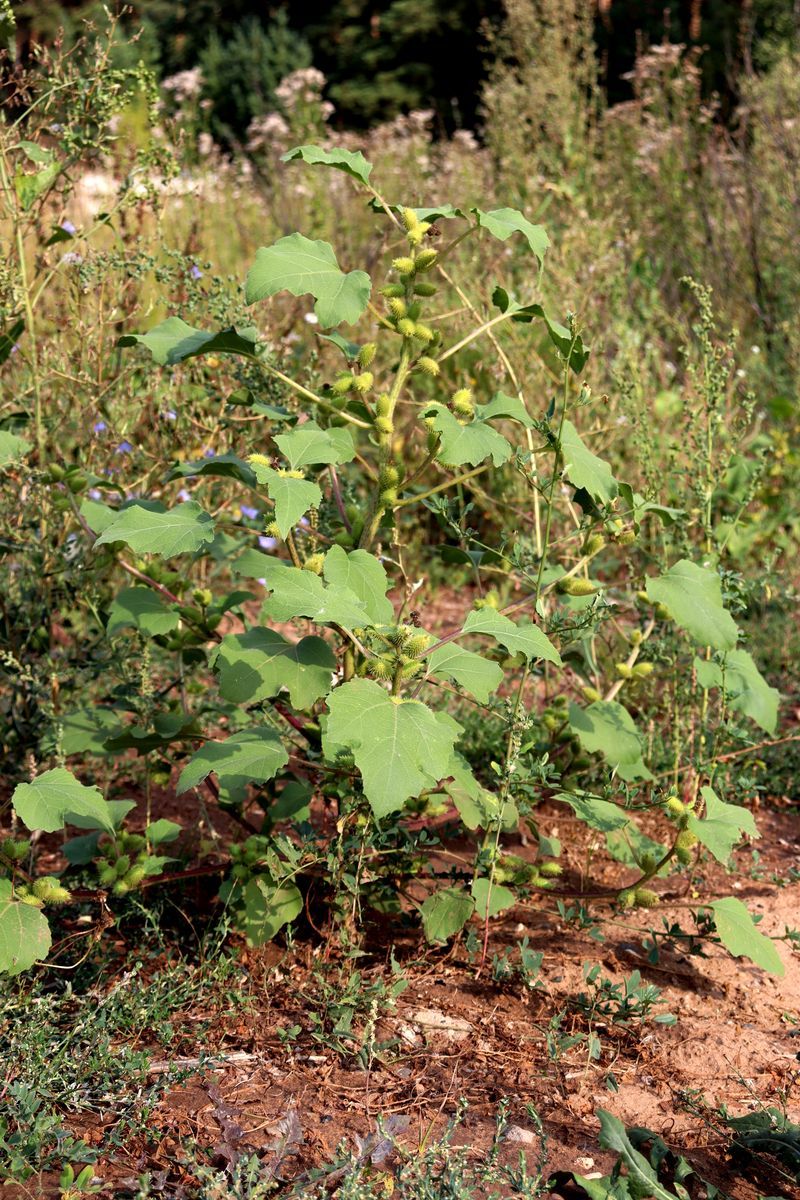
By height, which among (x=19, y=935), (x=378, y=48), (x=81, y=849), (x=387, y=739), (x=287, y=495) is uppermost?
(x=287, y=495)

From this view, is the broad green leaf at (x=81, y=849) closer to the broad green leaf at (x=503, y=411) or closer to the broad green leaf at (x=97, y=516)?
the broad green leaf at (x=97, y=516)

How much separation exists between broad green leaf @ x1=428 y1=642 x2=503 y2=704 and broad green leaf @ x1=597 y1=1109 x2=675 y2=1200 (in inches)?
26.3

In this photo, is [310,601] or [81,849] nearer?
[310,601]

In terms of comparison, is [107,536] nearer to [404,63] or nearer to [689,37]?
[689,37]

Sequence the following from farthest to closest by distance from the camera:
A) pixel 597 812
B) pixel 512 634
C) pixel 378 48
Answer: pixel 378 48 < pixel 597 812 < pixel 512 634

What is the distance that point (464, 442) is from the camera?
1919mm

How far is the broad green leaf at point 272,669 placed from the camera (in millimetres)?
1974

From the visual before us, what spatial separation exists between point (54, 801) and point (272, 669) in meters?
0.43

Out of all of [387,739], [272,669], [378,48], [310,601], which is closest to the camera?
[387,739]

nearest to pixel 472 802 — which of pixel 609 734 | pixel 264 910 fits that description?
pixel 609 734

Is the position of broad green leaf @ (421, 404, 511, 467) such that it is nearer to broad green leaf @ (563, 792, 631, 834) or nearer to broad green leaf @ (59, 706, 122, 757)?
broad green leaf @ (563, 792, 631, 834)

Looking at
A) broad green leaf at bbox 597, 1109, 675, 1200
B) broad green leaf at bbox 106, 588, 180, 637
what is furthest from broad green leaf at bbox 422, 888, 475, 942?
broad green leaf at bbox 106, 588, 180, 637

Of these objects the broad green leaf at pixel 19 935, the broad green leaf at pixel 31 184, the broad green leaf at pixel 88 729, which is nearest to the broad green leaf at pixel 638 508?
the broad green leaf at pixel 88 729

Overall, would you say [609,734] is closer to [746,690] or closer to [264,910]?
[746,690]
